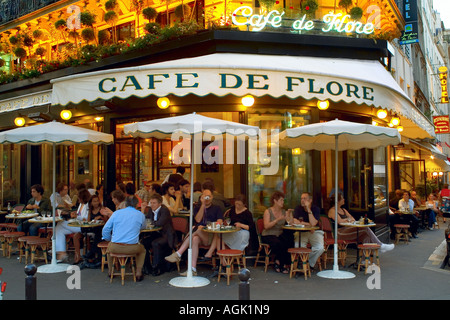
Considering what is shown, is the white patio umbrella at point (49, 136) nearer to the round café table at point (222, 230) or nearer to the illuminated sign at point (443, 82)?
the round café table at point (222, 230)

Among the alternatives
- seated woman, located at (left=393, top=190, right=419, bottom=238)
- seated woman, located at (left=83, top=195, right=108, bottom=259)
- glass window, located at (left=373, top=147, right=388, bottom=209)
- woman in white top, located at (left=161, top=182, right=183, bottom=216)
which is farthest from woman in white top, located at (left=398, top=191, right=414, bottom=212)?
seated woman, located at (left=83, top=195, right=108, bottom=259)

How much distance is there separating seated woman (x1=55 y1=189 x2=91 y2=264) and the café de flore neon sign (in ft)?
15.8

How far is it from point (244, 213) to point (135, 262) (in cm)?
207

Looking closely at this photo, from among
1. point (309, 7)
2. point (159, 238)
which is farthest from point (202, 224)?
point (309, 7)

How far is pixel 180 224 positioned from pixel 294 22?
500 cm

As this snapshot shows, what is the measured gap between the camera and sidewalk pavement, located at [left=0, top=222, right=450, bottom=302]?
597cm

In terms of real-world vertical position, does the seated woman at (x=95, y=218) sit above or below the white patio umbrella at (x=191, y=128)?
below

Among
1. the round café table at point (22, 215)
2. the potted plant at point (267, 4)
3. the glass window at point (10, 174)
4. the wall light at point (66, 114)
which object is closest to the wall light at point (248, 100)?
the potted plant at point (267, 4)

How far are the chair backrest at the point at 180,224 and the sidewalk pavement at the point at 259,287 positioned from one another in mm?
795


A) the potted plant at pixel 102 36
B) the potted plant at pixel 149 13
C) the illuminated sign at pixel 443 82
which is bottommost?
the potted plant at pixel 102 36

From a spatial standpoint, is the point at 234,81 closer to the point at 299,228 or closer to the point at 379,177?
the point at 299,228

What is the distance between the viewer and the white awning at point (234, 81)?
775 centimetres
